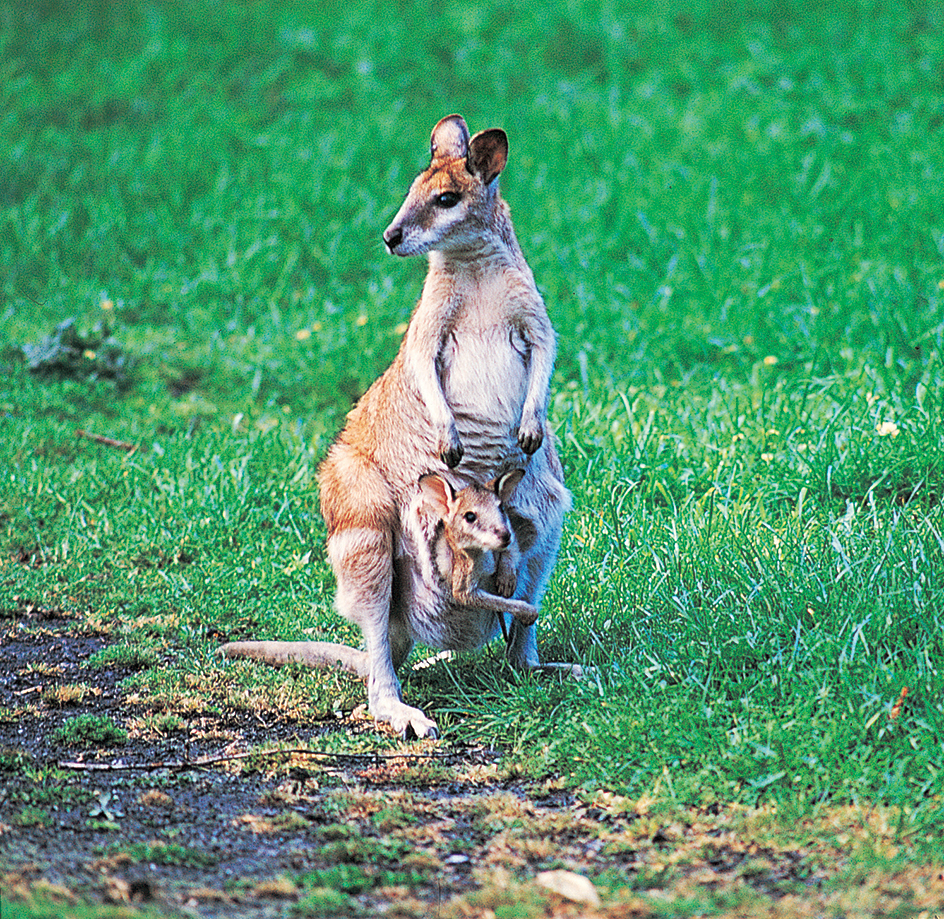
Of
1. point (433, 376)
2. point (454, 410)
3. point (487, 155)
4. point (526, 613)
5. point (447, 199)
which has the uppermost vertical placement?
point (487, 155)

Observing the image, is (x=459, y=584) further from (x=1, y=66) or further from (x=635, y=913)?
(x=1, y=66)

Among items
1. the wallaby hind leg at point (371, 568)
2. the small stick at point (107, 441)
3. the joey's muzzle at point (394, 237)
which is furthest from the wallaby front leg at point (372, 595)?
the small stick at point (107, 441)

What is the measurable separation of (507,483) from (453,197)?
85cm

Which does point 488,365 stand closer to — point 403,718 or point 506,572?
point 506,572

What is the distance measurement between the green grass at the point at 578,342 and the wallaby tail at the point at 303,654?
0.06 metres

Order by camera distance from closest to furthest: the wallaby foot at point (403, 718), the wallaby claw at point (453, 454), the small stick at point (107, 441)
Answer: the wallaby foot at point (403, 718), the wallaby claw at point (453, 454), the small stick at point (107, 441)

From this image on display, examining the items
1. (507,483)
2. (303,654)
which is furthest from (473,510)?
(303,654)

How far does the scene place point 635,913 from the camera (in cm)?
244

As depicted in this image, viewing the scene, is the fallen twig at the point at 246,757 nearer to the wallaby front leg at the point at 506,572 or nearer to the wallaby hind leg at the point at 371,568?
the wallaby hind leg at the point at 371,568

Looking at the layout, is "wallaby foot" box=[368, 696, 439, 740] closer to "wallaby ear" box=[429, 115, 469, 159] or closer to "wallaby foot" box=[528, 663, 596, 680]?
"wallaby foot" box=[528, 663, 596, 680]

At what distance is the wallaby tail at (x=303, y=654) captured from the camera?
3.96 metres

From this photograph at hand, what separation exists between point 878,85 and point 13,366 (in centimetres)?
629

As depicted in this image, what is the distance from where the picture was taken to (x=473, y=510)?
349 centimetres

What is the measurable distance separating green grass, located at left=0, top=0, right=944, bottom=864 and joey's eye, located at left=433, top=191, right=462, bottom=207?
137 cm
